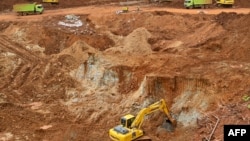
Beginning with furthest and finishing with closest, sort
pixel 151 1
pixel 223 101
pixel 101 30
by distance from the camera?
pixel 151 1 < pixel 101 30 < pixel 223 101

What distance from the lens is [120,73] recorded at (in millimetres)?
21500

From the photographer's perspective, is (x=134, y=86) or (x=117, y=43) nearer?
(x=134, y=86)

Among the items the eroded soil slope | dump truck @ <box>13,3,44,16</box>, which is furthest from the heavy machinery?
the eroded soil slope

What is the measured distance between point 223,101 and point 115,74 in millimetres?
6891

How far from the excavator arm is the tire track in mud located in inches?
398

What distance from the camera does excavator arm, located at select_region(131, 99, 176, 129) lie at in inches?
576

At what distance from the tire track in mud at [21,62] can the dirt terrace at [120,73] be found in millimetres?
59

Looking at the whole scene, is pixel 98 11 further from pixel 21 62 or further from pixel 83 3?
pixel 21 62

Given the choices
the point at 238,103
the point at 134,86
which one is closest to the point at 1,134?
the point at 134,86

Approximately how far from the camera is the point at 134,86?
67.2 ft

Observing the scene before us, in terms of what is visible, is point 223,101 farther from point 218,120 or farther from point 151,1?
point 151,1

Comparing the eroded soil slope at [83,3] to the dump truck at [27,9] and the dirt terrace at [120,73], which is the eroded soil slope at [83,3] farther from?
the dirt terrace at [120,73]

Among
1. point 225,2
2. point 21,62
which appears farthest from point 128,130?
point 225,2

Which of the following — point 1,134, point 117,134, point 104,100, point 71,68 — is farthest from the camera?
point 71,68
